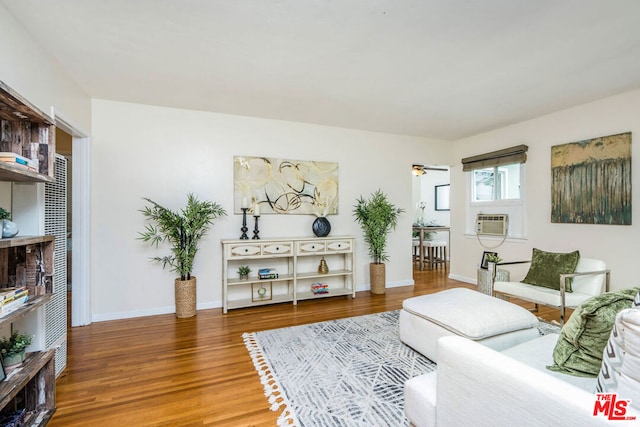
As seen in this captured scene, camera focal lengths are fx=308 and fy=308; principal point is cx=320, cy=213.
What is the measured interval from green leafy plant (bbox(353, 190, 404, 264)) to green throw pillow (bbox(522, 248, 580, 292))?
177 cm

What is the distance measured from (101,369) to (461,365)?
252 cm

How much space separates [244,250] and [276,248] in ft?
1.27

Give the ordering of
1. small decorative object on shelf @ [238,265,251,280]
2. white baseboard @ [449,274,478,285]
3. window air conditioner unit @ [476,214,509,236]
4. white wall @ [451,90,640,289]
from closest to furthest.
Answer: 1. white wall @ [451,90,640,289]
2. small decorative object on shelf @ [238,265,251,280]
3. window air conditioner unit @ [476,214,509,236]
4. white baseboard @ [449,274,478,285]

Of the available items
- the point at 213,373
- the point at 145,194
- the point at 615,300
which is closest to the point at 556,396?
the point at 615,300

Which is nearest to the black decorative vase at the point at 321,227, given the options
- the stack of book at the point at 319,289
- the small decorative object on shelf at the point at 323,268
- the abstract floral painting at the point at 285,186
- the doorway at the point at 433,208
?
the abstract floral painting at the point at 285,186

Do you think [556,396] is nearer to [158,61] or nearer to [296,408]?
[296,408]

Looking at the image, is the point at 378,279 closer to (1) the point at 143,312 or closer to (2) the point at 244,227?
(2) the point at 244,227

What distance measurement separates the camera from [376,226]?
4359 millimetres

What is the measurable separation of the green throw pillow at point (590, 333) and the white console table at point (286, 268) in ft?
9.41

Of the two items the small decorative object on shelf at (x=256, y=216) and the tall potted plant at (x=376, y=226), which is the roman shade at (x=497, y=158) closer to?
the tall potted plant at (x=376, y=226)

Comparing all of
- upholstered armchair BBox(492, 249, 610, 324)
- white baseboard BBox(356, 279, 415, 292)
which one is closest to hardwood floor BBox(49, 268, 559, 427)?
upholstered armchair BBox(492, 249, 610, 324)

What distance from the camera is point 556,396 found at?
90 cm

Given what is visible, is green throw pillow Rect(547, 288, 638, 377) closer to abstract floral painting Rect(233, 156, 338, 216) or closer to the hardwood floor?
the hardwood floor

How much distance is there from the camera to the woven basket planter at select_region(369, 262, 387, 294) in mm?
4395
